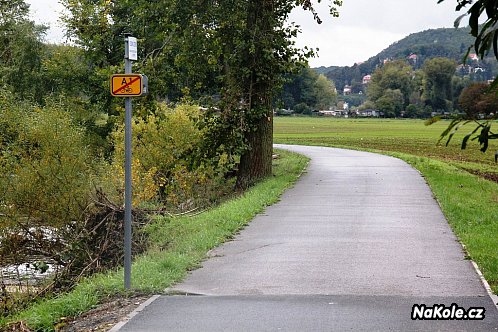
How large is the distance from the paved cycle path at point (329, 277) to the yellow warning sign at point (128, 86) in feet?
7.60

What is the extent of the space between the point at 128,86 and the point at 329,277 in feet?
11.2

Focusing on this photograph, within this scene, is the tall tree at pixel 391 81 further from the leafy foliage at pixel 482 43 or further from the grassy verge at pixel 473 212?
the leafy foliage at pixel 482 43

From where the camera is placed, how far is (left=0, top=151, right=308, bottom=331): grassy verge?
8.76 meters

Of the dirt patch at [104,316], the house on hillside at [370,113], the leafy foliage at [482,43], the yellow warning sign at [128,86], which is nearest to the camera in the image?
the leafy foliage at [482,43]

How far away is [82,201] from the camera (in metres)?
17.9

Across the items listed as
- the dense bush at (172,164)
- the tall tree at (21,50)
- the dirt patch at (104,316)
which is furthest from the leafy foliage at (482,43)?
the tall tree at (21,50)

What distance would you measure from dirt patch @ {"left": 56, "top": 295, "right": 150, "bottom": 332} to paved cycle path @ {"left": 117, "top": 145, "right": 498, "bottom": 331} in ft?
0.78

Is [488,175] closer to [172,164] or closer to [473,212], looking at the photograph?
[172,164]

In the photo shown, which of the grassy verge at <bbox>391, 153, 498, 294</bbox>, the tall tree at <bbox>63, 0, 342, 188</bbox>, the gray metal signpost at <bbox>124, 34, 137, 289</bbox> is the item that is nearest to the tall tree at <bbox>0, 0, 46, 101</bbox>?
the tall tree at <bbox>63, 0, 342, 188</bbox>

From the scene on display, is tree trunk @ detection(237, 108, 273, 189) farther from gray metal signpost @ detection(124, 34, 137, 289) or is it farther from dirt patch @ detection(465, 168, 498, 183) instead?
gray metal signpost @ detection(124, 34, 137, 289)

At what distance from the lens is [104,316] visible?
8125mm

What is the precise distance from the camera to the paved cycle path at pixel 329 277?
7.57 meters

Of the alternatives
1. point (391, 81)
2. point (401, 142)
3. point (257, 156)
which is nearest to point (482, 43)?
point (257, 156)

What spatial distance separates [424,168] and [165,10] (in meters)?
11.1
